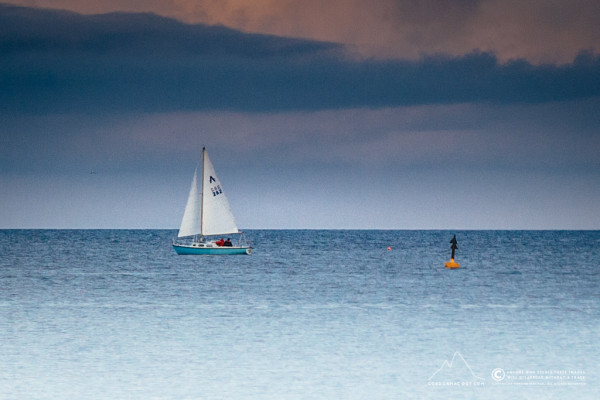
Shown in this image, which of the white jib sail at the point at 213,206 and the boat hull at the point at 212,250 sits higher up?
the white jib sail at the point at 213,206

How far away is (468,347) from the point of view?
26312 mm

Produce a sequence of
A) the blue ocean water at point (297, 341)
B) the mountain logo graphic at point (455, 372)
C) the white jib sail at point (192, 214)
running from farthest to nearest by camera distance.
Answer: the white jib sail at point (192, 214) → the mountain logo graphic at point (455, 372) → the blue ocean water at point (297, 341)

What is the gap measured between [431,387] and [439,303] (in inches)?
917

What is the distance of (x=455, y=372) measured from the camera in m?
21.9

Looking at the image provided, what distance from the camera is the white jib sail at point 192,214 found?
8891cm

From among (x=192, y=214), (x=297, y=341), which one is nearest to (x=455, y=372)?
(x=297, y=341)

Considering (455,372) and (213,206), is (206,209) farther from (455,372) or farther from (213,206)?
(455,372)

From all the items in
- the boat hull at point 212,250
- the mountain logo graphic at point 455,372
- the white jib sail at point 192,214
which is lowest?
the mountain logo graphic at point 455,372

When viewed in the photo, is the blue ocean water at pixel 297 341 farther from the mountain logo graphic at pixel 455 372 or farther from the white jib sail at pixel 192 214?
the white jib sail at pixel 192 214

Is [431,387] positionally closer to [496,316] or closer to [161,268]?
[496,316]

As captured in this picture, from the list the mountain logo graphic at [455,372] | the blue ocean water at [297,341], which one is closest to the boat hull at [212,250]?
the blue ocean water at [297,341]

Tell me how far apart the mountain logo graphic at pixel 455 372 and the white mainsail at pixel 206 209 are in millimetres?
67718

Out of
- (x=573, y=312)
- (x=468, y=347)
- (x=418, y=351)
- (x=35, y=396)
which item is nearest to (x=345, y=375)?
(x=418, y=351)

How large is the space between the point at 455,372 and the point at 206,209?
7023cm
